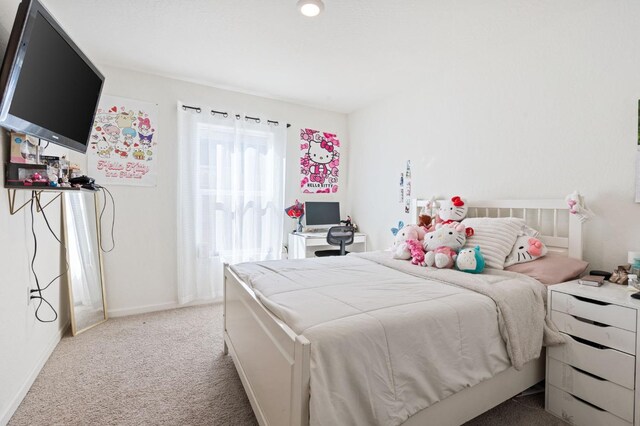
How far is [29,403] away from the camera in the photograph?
5.51 ft

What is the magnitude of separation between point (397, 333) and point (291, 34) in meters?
2.21

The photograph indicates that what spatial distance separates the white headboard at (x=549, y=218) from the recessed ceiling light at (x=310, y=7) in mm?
1914

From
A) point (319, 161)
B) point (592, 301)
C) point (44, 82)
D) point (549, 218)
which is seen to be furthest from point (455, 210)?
point (44, 82)

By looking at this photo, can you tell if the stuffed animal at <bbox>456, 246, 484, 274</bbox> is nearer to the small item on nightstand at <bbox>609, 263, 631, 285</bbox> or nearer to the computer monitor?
the small item on nightstand at <bbox>609, 263, 631, 285</bbox>

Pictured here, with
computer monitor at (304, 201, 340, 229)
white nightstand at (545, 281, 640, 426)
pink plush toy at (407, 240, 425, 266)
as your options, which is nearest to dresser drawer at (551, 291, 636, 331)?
white nightstand at (545, 281, 640, 426)

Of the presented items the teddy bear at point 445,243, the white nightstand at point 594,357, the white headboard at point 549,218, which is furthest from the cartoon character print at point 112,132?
the white nightstand at point 594,357

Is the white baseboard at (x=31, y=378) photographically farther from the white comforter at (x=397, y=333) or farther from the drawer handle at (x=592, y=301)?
the drawer handle at (x=592, y=301)

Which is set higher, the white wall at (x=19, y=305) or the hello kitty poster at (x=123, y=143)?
the hello kitty poster at (x=123, y=143)

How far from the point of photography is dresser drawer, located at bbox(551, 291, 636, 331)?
1375 mm


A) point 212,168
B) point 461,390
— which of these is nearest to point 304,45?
point 212,168

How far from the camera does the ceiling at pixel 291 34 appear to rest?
1.98 meters

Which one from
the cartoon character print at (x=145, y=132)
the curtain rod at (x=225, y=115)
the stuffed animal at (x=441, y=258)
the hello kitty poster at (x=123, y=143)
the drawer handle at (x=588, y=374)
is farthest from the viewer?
the curtain rod at (x=225, y=115)

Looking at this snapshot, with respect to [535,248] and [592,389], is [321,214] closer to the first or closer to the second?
[535,248]

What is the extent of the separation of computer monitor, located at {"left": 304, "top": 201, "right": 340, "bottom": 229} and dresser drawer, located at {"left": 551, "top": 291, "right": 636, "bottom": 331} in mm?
2592
